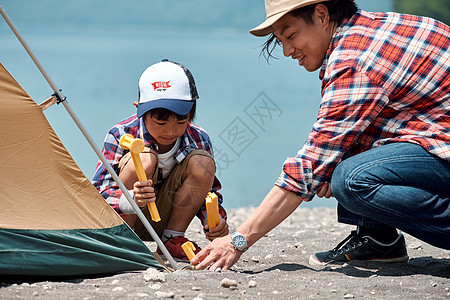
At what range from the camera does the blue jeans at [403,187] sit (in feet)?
8.32

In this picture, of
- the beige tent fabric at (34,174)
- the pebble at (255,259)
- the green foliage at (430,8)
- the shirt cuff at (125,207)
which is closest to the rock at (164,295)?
the beige tent fabric at (34,174)

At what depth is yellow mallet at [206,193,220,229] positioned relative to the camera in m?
2.85

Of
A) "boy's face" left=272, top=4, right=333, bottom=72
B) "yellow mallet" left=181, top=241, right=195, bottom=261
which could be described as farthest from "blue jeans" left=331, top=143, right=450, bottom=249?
"yellow mallet" left=181, top=241, right=195, bottom=261

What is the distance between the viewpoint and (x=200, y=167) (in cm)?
313

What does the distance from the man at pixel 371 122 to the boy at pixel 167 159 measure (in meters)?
0.58

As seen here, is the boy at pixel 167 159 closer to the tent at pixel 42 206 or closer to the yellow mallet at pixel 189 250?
the yellow mallet at pixel 189 250

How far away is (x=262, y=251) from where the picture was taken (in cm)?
342

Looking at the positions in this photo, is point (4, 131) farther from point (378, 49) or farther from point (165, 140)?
point (378, 49)

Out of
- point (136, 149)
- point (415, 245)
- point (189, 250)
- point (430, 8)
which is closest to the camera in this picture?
point (136, 149)

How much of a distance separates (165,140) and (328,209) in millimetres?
3092

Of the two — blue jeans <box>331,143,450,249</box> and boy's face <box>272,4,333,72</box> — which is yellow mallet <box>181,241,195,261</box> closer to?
blue jeans <box>331,143,450,249</box>

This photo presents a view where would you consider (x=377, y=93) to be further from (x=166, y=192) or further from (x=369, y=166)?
(x=166, y=192)

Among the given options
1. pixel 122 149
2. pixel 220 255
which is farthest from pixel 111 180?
pixel 220 255

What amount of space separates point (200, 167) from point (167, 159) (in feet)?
0.62
